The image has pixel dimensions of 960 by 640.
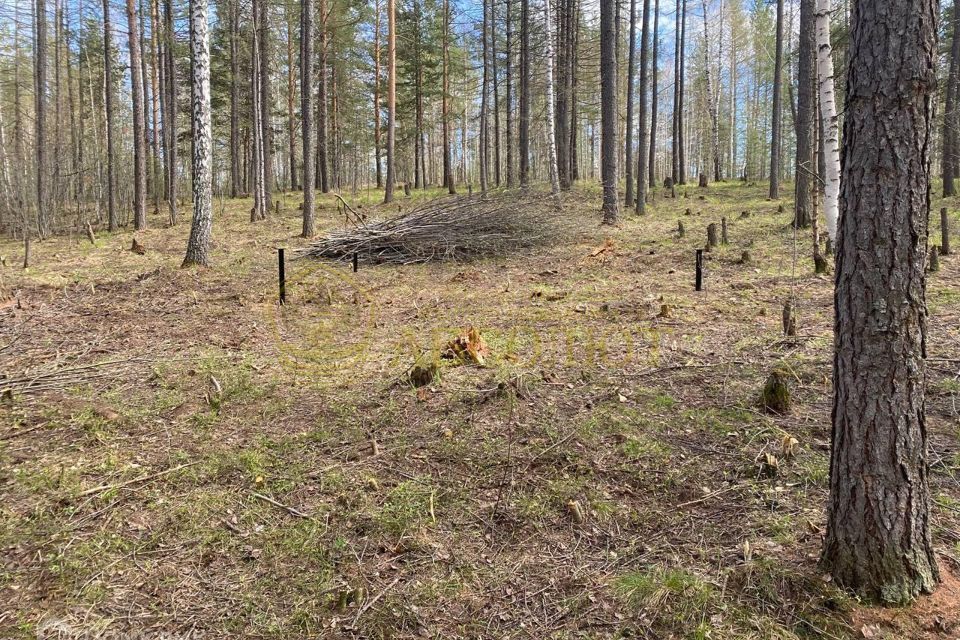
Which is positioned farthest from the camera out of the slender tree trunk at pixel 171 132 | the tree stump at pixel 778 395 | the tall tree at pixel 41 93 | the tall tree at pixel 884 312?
the slender tree trunk at pixel 171 132

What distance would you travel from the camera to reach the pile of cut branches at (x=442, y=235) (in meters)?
10.6

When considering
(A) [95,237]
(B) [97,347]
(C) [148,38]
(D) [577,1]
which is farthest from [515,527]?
(C) [148,38]

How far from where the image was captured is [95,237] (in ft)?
50.4

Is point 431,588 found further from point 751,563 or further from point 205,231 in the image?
point 205,231

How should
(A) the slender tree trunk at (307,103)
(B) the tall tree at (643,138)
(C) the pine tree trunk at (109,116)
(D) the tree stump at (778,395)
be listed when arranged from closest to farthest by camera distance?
1. (D) the tree stump at (778,395)
2. (A) the slender tree trunk at (307,103)
3. (C) the pine tree trunk at (109,116)
4. (B) the tall tree at (643,138)

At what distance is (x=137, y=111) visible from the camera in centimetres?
1559

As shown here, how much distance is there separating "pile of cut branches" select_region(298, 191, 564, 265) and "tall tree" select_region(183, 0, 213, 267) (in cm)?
186

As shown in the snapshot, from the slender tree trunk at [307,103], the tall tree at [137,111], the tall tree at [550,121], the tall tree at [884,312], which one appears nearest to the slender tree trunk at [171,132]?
the tall tree at [137,111]

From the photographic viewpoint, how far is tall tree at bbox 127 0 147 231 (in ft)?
49.6

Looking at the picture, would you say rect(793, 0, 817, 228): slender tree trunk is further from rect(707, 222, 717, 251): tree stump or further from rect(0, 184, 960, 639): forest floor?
rect(0, 184, 960, 639): forest floor

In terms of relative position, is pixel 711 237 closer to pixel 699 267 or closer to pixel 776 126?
pixel 699 267

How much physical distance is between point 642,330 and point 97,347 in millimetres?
5690

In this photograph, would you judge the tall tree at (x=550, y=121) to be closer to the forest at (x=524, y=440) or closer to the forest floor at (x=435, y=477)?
the forest at (x=524, y=440)

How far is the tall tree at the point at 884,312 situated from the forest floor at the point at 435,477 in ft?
0.72
